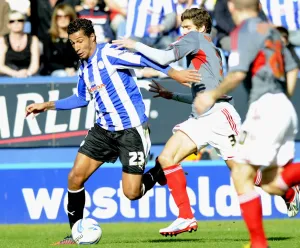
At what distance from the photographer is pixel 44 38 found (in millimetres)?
13844

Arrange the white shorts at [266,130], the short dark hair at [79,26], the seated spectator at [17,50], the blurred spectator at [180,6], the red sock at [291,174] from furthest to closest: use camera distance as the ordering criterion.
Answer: the blurred spectator at [180,6], the seated spectator at [17,50], the short dark hair at [79,26], the red sock at [291,174], the white shorts at [266,130]

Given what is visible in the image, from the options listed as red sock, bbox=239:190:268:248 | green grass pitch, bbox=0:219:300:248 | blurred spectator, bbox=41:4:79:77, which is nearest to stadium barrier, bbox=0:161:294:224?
green grass pitch, bbox=0:219:300:248

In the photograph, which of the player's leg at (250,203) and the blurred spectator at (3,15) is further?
the blurred spectator at (3,15)

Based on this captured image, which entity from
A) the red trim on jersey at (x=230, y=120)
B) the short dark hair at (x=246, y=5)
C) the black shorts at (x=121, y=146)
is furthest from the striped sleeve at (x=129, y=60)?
the short dark hair at (x=246, y=5)

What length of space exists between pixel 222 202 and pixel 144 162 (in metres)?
3.51

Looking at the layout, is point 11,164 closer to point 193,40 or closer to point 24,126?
point 24,126

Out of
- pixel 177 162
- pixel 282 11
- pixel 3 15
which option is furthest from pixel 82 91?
pixel 282 11

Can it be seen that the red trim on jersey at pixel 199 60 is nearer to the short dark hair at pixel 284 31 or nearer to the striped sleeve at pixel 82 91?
the striped sleeve at pixel 82 91

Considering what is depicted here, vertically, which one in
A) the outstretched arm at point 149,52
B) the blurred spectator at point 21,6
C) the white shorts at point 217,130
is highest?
the outstretched arm at point 149,52

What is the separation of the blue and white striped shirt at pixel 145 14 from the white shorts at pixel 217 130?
431cm

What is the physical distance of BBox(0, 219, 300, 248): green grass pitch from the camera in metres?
9.11

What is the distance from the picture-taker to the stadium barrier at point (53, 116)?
13.3 m

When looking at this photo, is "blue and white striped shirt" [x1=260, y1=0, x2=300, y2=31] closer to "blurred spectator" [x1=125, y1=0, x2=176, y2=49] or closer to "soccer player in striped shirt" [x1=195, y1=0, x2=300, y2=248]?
"blurred spectator" [x1=125, y1=0, x2=176, y2=49]

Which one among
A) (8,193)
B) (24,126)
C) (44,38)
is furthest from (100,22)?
(8,193)
